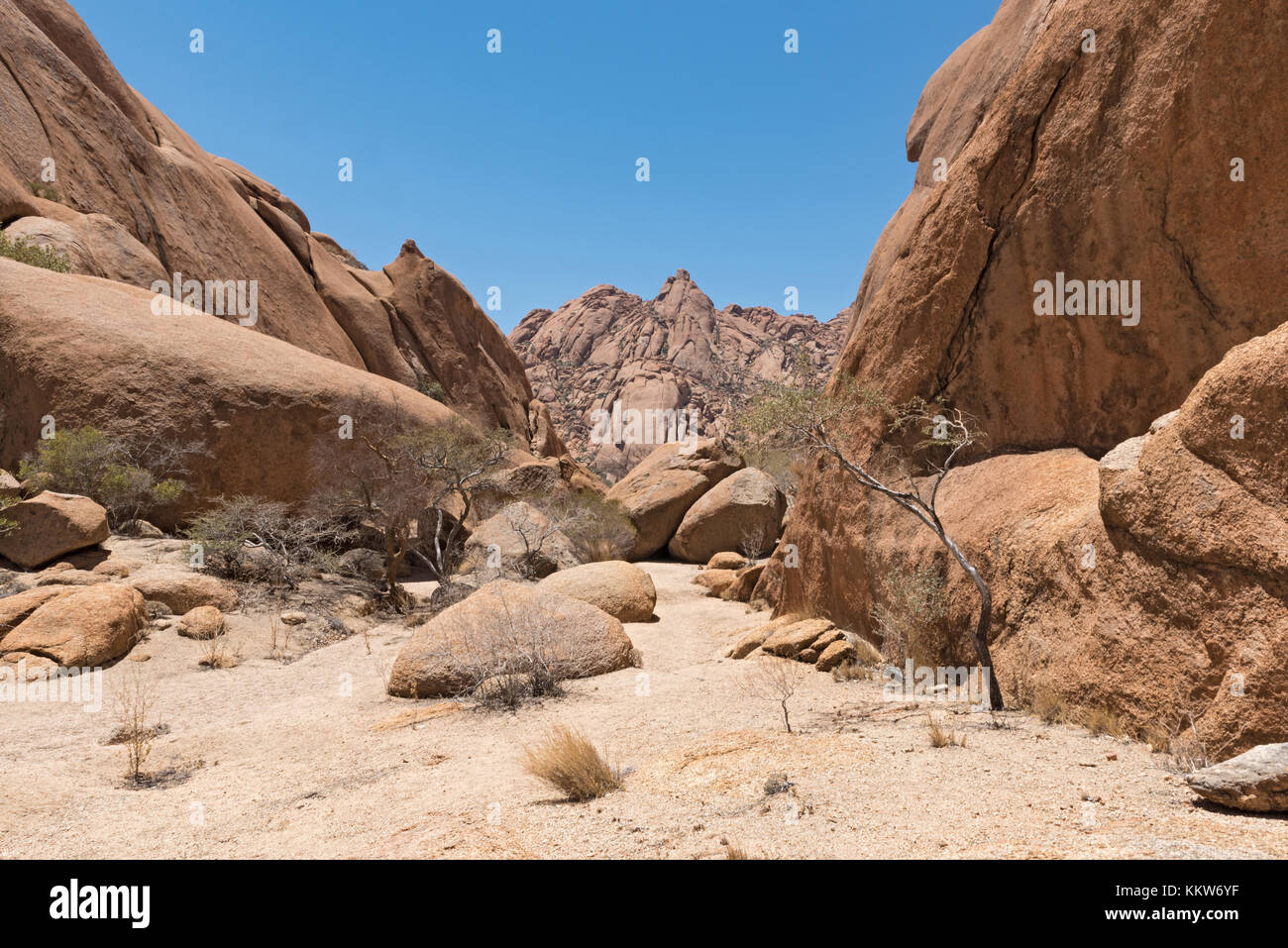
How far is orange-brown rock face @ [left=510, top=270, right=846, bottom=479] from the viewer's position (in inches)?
2817

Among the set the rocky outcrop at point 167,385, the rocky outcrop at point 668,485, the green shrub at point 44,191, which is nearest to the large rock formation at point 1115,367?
the rocky outcrop at point 167,385

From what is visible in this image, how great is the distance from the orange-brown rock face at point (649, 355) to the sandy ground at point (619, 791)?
57571 mm

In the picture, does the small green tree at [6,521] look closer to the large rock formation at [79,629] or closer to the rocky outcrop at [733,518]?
the large rock formation at [79,629]

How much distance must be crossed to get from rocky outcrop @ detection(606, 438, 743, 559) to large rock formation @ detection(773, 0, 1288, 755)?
42.0 feet

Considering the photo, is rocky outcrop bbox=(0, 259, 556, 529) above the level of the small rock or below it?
above

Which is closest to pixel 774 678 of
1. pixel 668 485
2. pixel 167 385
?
pixel 167 385

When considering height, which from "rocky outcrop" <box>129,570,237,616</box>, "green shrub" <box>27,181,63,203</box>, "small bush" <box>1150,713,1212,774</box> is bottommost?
A: "small bush" <box>1150,713,1212,774</box>

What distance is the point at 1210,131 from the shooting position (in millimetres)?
5723

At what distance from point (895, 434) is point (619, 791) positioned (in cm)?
584

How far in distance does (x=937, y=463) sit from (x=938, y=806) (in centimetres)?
517

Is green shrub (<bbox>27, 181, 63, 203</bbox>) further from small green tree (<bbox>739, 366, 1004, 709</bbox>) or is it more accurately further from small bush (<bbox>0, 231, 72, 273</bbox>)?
small green tree (<bbox>739, 366, 1004, 709</bbox>)

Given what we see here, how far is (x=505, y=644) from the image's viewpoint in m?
7.45

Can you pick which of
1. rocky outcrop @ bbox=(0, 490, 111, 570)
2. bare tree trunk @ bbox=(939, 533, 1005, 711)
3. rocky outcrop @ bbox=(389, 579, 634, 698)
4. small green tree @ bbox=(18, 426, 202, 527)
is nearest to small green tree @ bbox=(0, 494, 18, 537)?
rocky outcrop @ bbox=(0, 490, 111, 570)

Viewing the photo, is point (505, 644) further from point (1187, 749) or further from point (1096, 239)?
point (1096, 239)
